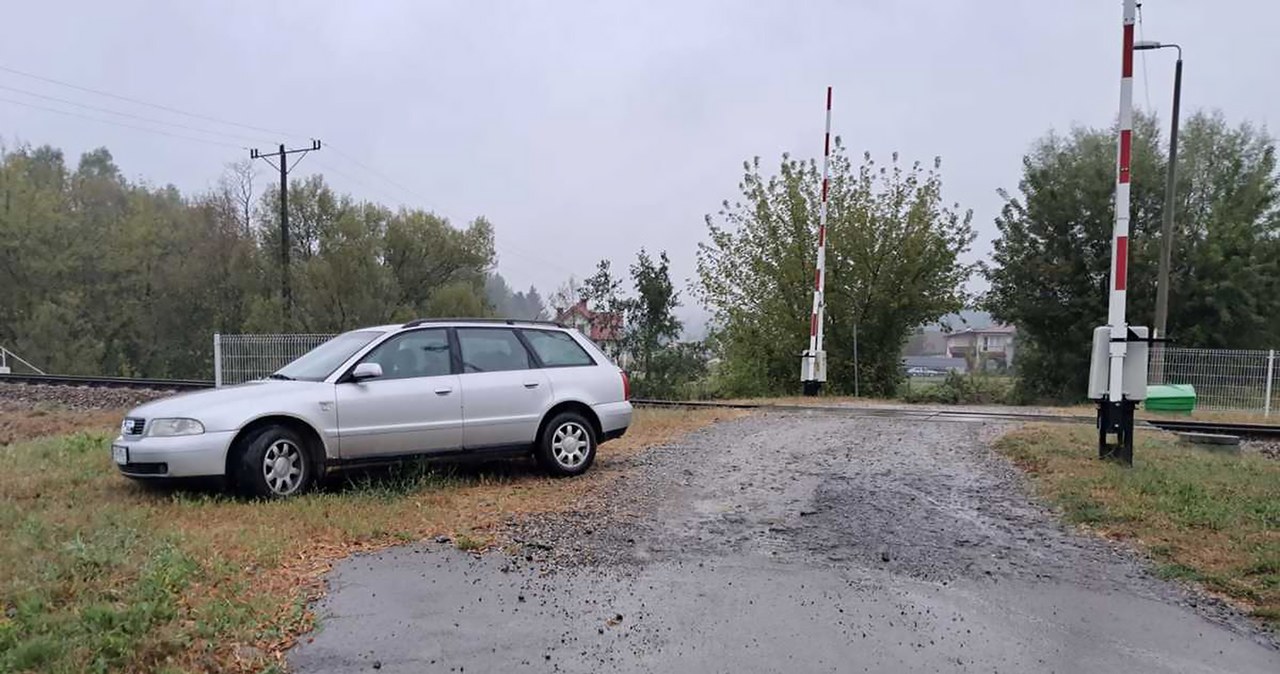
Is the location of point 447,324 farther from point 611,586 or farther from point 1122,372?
point 1122,372

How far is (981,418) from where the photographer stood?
45.6 feet

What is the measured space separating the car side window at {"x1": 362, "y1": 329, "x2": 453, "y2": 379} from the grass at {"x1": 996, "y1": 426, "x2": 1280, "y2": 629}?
5226 millimetres

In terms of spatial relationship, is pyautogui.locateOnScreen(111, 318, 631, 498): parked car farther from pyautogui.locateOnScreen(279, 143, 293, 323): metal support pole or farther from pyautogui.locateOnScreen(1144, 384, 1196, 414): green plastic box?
pyautogui.locateOnScreen(279, 143, 293, 323): metal support pole

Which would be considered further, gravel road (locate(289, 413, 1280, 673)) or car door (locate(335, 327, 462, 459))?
car door (locate(335, 327, 462, 459))

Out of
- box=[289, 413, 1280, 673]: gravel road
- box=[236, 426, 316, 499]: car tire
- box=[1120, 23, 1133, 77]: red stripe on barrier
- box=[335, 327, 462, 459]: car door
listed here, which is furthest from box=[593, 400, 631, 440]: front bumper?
box=[1120, 23, 1133, 77]: red stripe on barrier

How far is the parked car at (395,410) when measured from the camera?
6.33 m

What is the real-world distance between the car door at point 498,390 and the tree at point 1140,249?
75.3 feet

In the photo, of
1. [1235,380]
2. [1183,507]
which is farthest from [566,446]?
[1235,380]

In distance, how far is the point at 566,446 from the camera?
7762 mm

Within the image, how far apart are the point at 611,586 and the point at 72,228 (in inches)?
1816

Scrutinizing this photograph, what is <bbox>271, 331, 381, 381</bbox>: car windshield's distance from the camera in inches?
280

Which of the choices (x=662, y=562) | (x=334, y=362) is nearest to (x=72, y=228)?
(x=334, y=362)

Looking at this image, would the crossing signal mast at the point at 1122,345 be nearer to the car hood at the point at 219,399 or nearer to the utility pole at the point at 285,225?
the car hood at the point at 219,399

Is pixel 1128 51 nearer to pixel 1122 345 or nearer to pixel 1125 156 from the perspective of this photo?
pixel 1125 156
